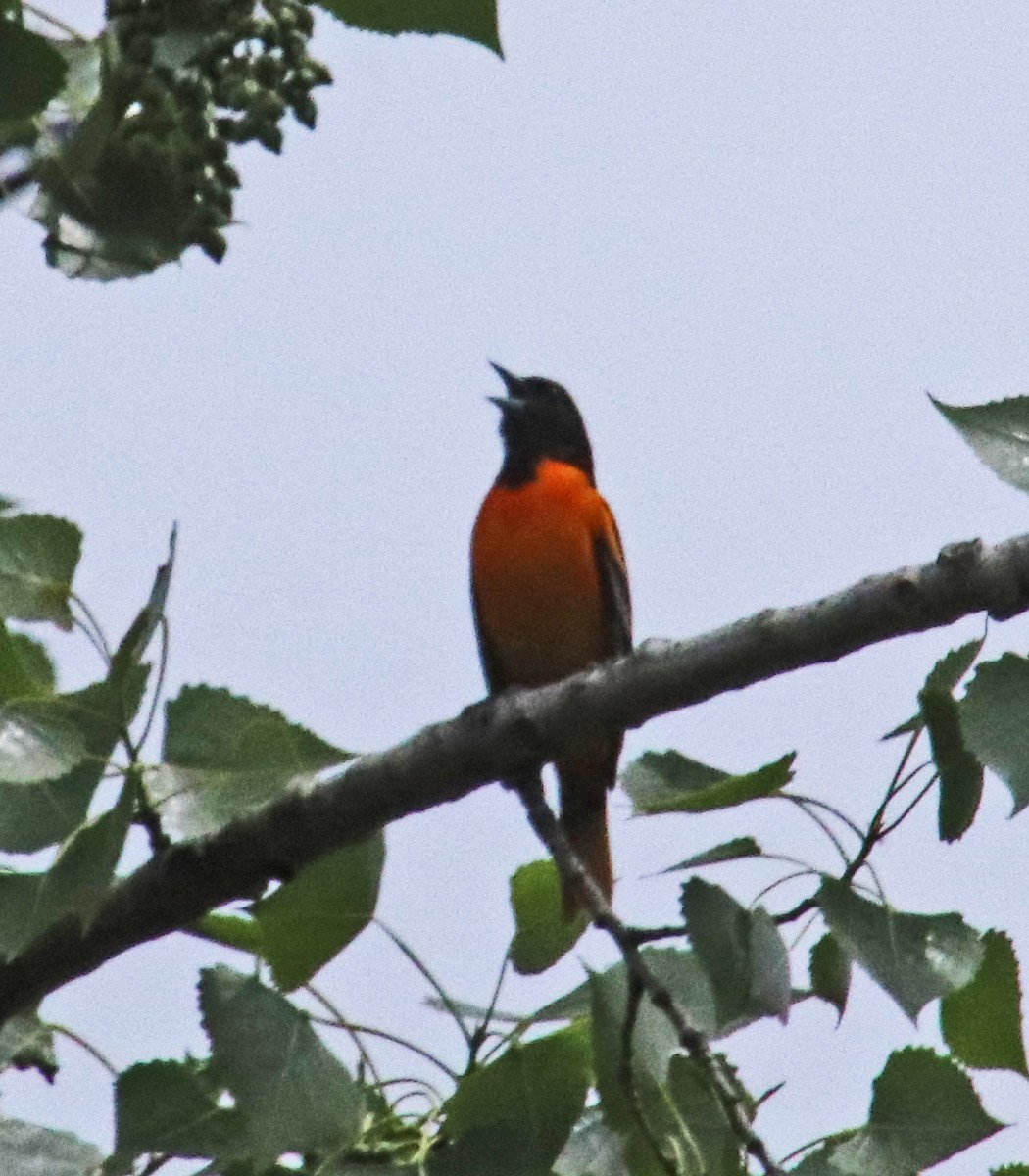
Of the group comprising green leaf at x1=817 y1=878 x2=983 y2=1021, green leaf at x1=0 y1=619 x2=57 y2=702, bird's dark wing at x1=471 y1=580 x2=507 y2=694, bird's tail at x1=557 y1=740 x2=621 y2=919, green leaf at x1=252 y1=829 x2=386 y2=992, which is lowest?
green leaf at x1=817 y1=878 x2=983 y2=1021

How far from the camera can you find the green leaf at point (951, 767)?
228cm

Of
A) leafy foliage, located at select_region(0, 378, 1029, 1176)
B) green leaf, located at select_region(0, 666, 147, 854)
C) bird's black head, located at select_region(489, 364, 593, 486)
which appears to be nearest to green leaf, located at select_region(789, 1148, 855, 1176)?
leafy foliage, located at select_region(0, 378, 1029, 1176)

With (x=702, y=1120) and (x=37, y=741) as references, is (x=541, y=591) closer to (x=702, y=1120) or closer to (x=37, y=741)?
(x=702, y=1120)

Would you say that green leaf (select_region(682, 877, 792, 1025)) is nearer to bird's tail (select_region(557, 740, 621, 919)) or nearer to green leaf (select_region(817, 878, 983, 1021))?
green leaf (select_region(817, 878, 983, 1021))

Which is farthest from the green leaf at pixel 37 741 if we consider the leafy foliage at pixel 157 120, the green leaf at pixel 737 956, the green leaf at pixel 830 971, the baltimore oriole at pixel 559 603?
the baltimore oriole at pixel 559 603

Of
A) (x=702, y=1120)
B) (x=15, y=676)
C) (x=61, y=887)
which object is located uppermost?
(x=15, y=676)

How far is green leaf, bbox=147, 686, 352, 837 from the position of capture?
2.34 meters

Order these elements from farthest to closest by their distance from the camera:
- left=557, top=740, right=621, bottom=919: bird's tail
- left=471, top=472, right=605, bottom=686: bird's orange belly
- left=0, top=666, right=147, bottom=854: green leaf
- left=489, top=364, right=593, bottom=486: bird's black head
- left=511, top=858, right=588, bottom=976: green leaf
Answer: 1. left=489, top=364, right=593, bottom=486: bird's black head
2. left=471, top=472, right=605, bottom=686: bird's orange belly
3. left=557, top=740, right=621, bottom=919: bird's tail
4. left=511, top=858, right=588, bottom=976: green leaf
5. left=0, top=666, right=147, bottom=854: green leaf

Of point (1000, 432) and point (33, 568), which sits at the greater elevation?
point (33, 568)

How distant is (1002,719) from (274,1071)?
1051 millimetres

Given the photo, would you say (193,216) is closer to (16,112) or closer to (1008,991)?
(16,112)

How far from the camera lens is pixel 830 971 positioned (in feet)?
8.10

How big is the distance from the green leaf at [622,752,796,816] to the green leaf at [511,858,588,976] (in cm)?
40

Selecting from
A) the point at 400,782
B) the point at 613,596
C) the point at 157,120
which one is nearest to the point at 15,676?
the point at 400,782
